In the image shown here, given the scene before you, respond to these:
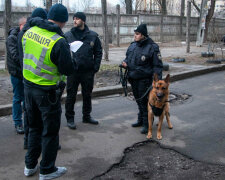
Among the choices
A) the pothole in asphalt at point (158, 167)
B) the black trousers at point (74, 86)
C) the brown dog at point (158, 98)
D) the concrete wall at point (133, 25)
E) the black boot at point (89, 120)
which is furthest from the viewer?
the concrete wall at point (133, 25)

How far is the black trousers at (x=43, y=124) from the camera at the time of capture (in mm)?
2912

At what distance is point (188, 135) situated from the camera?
453cm

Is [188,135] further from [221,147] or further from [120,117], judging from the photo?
[120,117]

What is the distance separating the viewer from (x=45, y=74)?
286 cm

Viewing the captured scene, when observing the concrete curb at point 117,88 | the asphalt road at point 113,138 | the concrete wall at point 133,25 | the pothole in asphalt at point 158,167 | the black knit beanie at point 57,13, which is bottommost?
the pothole in asphalt at point 158,167

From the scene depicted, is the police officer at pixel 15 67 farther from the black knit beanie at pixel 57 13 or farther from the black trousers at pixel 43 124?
the black knit beanie at pixel 57 13

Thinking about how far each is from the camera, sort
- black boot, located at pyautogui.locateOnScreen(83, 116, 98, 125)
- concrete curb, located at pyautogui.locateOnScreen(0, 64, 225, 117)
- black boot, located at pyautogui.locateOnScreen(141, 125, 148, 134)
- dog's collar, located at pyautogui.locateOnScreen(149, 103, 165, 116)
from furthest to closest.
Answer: concrete curb, located at pyautogui.locateOnScreen(0, 64, 225, 117), black boot, located at pyautogui.locateOnScreen(83, 116, 98, 125), black boot, located at pyautogui.locateOnScreen(141, 125, 148, 134), dog's collar, located at pyautogui.locateOnScreen(149, 103, 165, 116)

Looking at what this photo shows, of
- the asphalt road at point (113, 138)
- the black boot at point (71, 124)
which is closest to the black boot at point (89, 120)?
the asphalt road at point (113, 138)

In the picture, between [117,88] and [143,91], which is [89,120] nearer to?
[143,91]

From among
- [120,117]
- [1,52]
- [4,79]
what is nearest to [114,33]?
[1,52]

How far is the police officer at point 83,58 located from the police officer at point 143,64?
0.62 m

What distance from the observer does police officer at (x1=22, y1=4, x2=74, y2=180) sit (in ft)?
9.14

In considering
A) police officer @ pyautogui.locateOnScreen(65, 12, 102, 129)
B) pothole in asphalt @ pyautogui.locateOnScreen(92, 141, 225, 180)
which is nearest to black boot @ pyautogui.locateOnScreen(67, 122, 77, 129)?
police officer @ pyautogui.locateOnScreen(65, 12, 102, 129)

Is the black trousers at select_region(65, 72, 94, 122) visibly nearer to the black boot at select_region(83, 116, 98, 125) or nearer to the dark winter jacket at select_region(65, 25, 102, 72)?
the dark winter jacket at select_region(65, 25, 102, 72)
